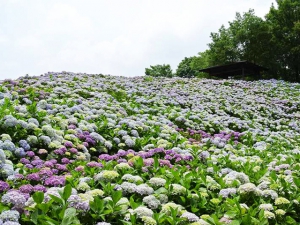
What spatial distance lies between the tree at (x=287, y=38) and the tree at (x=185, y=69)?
23.9 metres

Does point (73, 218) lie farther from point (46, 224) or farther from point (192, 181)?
point (192, 181)

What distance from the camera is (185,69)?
233ft

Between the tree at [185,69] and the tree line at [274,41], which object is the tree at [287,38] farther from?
the tree at [185,69]

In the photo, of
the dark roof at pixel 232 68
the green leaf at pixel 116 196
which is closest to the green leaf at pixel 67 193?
the green leaf at pixel 116 196

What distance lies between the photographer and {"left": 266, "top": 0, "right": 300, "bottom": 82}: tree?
4291 centimetres

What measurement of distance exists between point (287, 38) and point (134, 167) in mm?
42646

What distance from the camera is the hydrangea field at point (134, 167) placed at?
147 inches

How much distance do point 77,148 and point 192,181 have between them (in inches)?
113

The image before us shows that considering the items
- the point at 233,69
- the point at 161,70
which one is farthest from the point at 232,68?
the point at 161,70

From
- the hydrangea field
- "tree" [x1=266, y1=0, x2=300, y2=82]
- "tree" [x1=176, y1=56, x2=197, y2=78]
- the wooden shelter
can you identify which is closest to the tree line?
"tree" [x1=266, y1=0, x2=300, y2=82]

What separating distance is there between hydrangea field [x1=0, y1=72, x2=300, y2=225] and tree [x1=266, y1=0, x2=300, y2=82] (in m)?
32.7

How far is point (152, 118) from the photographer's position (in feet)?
34.9

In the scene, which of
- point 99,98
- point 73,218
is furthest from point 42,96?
point 73,218

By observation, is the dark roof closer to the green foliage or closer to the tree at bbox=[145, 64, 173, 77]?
the green foliage
